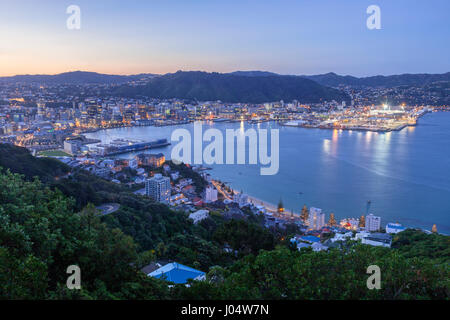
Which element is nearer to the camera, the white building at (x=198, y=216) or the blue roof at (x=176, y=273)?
the blue roof at (x=176, y=273)

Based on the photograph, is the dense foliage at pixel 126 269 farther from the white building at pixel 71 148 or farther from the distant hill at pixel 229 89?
the distant hill at pixel 229 89

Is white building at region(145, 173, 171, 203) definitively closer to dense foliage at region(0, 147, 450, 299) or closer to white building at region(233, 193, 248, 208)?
white building at region(233, 193, 248, 208)

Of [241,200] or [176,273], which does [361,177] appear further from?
[176,273]

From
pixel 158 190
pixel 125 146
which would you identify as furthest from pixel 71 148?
pixel 158 190

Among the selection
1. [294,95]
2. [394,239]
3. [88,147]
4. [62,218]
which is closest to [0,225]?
[62,218]

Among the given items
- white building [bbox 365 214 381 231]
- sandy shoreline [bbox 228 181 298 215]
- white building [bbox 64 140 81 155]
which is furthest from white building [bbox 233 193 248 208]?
white building [bbox 64 140 81 155]

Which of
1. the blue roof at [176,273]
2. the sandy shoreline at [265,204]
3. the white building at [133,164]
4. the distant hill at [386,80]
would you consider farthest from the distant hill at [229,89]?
the blue roof at [176,273]

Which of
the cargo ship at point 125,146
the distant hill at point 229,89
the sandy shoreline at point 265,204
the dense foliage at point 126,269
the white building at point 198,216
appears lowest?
the sandy shoreline at point 265,204

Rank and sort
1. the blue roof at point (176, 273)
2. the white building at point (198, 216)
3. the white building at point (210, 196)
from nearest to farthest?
the blue roof at point (176, 273) < the white building at point (198, 216) < the white building at point (210, 196)
